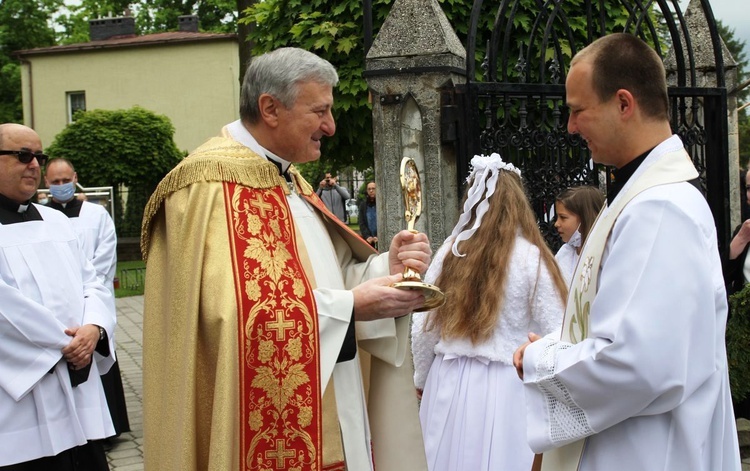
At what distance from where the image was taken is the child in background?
552 cm

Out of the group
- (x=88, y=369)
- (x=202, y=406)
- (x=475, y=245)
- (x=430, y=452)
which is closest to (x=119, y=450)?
(x=88, y=369)

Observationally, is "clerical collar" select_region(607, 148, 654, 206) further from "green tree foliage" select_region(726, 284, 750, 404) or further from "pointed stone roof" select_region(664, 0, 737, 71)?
"pointed stone roof" select_region(664, 0, 737, 71)

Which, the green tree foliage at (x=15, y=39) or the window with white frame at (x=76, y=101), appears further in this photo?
the green tree foliage at (x=15, y=39)

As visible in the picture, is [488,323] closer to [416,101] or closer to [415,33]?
[416,101]

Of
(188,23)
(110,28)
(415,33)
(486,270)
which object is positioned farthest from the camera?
(110,28)

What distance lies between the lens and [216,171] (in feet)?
9.60

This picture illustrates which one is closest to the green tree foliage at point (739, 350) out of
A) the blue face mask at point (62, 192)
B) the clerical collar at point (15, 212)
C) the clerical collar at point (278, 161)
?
the clerical collar at point (278, 161)

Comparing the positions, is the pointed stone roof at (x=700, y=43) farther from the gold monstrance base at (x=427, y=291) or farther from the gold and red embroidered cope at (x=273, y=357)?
the gold and red embroidered cope at (x=273, y=357)

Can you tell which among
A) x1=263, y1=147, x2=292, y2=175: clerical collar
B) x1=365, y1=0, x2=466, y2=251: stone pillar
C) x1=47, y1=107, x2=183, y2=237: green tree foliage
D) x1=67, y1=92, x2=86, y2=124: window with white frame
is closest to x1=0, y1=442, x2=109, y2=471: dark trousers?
x1=263, y1=147, x2=292, y2=175: clerical collar

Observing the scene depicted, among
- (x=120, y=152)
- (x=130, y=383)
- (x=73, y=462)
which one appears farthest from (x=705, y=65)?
(x=120, y=152)

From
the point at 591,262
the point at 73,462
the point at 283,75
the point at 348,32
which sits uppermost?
the point at 348,32

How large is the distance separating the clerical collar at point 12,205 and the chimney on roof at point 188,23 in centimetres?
3469

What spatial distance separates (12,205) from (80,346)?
76cm

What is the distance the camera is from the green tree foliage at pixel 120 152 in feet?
93.1
